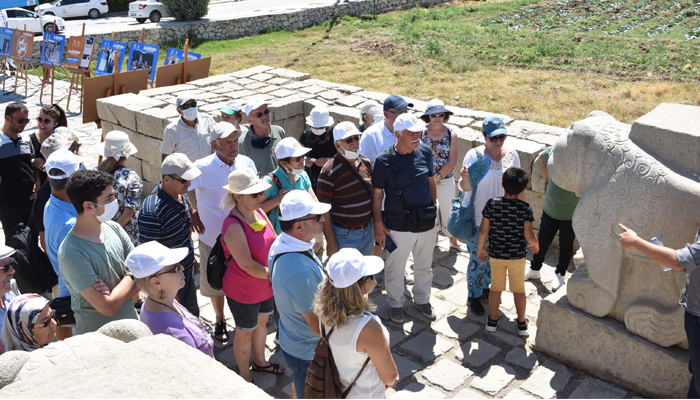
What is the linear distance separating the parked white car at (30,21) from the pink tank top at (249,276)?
21676mm

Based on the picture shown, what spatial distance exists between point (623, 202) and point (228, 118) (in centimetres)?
418

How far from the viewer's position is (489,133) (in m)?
5.44

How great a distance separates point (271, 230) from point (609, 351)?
2708 millimetres

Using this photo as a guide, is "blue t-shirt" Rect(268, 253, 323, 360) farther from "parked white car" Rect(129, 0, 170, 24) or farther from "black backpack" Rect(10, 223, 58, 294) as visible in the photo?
"parked white car" Rect(129, 0, 170, 24)

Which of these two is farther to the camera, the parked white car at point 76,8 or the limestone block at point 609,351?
the parked white car at point 76,8

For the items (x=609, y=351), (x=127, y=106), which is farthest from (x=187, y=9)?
(x=609, y=351)

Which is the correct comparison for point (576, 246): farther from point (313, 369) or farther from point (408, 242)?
point (313, 369)

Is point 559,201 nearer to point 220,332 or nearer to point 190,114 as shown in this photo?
point 220,332

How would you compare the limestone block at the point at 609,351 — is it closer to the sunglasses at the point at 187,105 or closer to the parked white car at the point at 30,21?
the sunglasses at the point at 187,105

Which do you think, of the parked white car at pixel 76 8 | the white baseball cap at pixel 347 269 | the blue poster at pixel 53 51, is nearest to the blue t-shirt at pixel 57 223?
the white baseball cap at pixel 347 269

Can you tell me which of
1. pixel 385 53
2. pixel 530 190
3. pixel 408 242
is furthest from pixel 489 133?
pixel 385 53

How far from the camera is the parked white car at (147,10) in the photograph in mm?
23891

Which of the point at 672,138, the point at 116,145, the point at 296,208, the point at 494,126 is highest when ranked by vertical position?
the point at 672,138

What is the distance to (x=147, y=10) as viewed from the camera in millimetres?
23984
